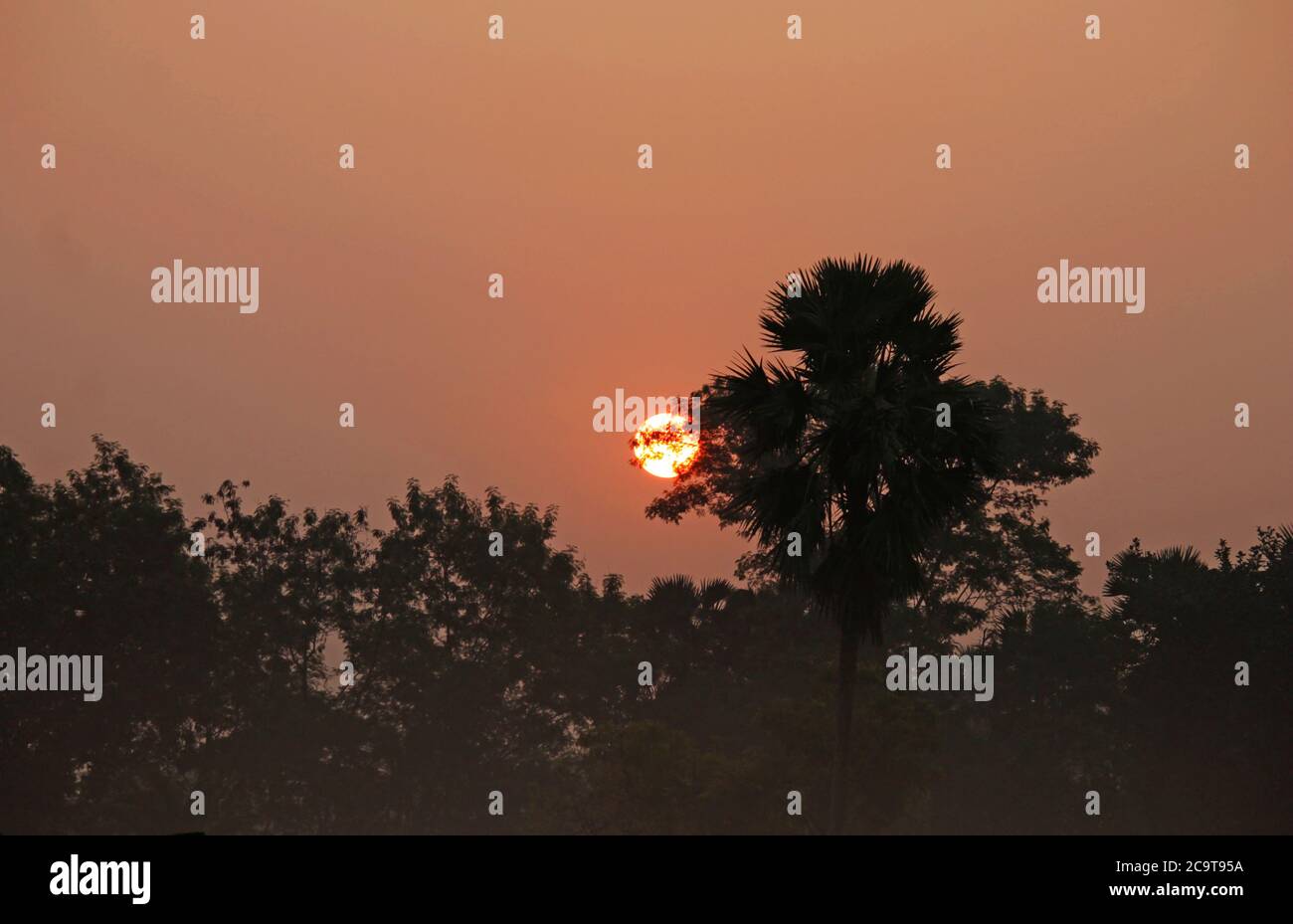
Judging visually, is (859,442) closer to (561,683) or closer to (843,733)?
(843,733)

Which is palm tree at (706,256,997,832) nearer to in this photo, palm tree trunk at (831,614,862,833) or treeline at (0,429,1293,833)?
palm tree trunk at (831,614,862,833)

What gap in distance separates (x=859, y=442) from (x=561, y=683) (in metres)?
34.5

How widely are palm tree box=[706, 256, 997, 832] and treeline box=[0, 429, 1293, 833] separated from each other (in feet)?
44.0

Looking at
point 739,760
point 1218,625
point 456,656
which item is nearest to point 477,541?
point 456,656

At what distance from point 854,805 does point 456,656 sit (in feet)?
84.0

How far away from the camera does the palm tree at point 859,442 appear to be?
34.0m

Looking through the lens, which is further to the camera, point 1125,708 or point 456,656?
point 456,656

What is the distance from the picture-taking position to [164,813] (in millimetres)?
60969

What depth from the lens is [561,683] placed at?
66.4 m

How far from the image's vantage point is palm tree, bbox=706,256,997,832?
112ft

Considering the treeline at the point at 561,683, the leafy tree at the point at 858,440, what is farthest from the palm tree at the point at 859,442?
the treeline at the point at 561,683

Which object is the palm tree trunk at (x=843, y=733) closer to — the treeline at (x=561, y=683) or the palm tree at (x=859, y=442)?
the palm tree at (x=859, y=442)

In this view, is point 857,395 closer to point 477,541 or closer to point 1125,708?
point 1125,708

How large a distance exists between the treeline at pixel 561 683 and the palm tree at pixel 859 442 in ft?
44.0
